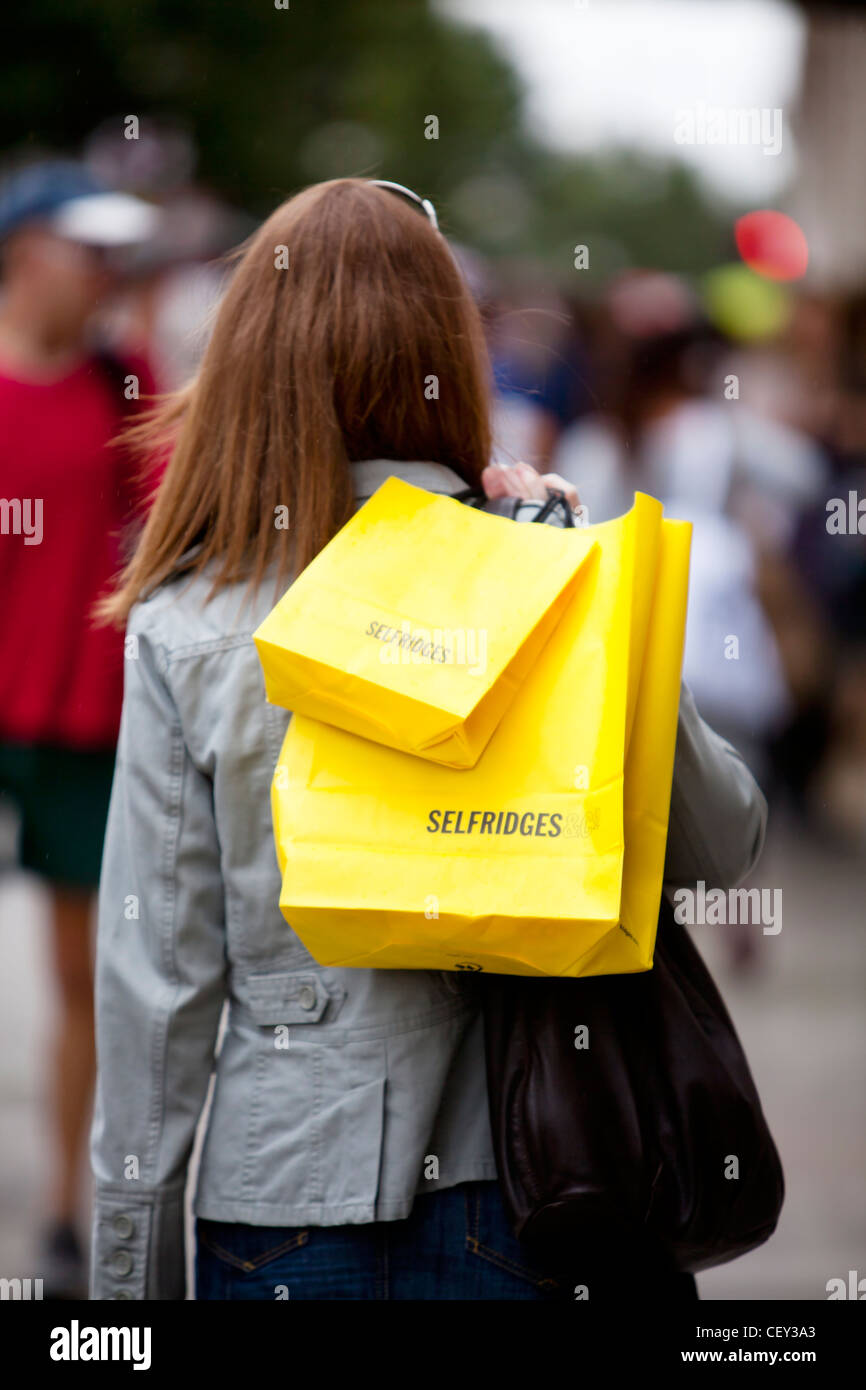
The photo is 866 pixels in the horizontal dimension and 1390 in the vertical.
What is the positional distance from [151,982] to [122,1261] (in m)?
0.40

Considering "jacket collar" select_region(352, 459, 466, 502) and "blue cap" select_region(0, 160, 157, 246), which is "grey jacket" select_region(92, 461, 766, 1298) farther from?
"blue cap" select_region(0, 160, 157, 246)

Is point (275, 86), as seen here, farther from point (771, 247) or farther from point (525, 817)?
point (525, 817)

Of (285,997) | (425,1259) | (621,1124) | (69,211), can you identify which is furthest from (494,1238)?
(69,211)

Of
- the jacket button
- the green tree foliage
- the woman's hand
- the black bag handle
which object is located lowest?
the jacket button

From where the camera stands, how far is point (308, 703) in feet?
5.96

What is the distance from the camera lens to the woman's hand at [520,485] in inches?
81.2

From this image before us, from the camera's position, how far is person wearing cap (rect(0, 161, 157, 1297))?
12.5ft

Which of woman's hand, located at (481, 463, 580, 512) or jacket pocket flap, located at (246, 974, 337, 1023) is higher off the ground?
woman's hand, located at (481, 463, 580, 512)

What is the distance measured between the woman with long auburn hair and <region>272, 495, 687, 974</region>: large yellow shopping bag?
6.5 inches

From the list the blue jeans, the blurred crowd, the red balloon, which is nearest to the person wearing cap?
the blurred crowd

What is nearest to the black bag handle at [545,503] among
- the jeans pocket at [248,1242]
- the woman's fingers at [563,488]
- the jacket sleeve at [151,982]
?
the woman's fingers at [563,488]

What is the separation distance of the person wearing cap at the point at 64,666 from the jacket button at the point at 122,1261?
1747 millimetres

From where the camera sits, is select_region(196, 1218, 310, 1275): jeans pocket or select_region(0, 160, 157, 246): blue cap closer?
select_region(196, 1218, 310, 1275): jeans pocket
